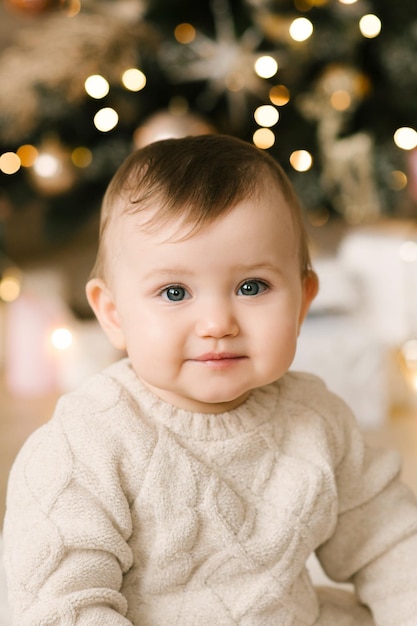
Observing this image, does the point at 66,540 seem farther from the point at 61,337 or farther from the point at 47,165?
the point at 47,165

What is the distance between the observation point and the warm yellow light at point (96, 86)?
6.13 ft

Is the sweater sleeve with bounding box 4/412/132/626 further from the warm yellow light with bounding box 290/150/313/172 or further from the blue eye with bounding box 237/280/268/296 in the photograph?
the warm yellow light with bounding box 290/150/313/172

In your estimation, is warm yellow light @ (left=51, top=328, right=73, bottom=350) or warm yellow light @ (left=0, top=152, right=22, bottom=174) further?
warm yellow light @ (left=0, top=152, right=22, bottom=174)

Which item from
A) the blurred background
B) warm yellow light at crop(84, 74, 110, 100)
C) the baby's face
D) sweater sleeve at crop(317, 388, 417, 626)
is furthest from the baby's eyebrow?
warm yellow light at crop(84, 74, 110, 100)

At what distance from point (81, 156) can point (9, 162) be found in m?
0.19

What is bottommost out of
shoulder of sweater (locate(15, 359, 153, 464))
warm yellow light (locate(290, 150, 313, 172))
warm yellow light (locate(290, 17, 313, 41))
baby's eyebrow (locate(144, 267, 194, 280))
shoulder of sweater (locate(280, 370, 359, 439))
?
shoulder of sweater (locate(280, 370, 359, 439))

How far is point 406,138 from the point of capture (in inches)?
75.7

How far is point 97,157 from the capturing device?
6.50 feet

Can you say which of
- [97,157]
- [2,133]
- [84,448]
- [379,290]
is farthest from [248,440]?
[2,133]

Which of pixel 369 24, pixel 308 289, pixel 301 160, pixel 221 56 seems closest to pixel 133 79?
pixel 221 56

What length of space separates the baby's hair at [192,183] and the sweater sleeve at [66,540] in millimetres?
184

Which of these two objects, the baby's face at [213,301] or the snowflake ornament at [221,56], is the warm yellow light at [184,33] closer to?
the snowflake ornament at [221,56]

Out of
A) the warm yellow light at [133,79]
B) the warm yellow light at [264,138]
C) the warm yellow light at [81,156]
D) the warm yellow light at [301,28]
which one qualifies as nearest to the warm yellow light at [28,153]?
the warm yellow light at [81,156]

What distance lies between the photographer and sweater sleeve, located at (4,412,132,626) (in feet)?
1.99
